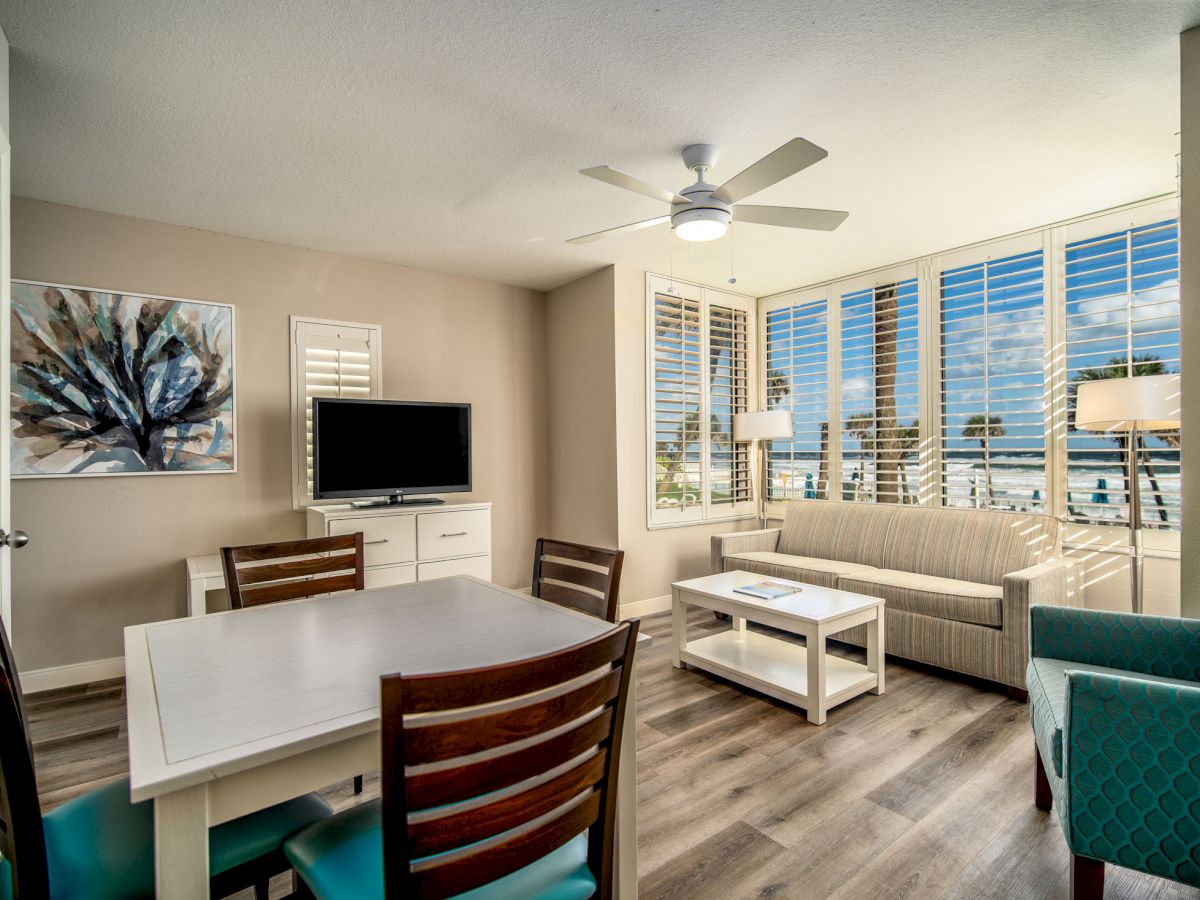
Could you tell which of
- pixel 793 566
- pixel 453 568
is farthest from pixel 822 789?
pixel 453 568

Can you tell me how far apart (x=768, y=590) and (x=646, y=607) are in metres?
1.47

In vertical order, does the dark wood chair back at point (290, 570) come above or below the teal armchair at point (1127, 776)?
above

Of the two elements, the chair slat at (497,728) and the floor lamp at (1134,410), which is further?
the floor lamp at (1134,410)

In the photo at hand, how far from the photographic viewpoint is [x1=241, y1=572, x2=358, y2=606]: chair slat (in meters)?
1.98

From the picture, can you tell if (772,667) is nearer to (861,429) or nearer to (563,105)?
(861,429)

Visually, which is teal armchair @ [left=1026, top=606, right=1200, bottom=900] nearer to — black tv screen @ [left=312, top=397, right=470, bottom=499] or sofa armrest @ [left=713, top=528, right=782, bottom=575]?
sofa armrest @ [left=713, top=528, right=782, bottom=575]

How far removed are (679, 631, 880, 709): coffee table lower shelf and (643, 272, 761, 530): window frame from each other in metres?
1.21

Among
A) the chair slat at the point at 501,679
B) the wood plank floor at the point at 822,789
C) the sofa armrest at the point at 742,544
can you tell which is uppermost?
the chair slat at the point at 501,679

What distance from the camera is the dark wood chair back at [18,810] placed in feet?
3.10

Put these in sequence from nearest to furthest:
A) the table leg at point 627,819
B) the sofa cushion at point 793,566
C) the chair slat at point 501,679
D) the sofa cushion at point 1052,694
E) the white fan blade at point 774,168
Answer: the chair slat at point 501,679, the table leg at point 627,819, the sofa cushion at point 1052,694, the white fan blade at point 774,168, the sofa cushion at point 793,566

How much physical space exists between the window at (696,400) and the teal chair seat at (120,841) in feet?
11.3

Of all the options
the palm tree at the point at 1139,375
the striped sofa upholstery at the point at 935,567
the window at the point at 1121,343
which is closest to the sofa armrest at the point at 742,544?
the striped sofa upholstery at the point at 935,567

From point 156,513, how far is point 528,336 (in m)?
2.79

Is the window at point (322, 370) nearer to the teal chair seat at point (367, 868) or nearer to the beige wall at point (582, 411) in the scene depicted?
the beige wall at point (582, 411)
